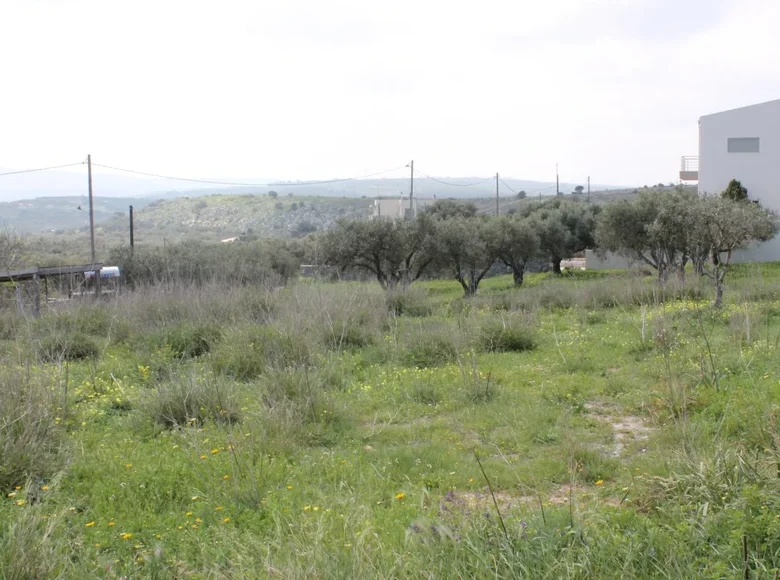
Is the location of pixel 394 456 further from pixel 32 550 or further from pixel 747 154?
pixel 747 154

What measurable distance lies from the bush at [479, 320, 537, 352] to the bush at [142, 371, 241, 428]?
4862 mm

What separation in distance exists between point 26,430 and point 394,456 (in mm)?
2743

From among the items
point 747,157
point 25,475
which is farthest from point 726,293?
point 747,157

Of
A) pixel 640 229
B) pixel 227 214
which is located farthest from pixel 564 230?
pixel 227 214

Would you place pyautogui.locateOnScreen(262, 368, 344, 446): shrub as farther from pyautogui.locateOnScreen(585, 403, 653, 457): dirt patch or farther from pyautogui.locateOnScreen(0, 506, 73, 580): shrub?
pyautogui.locateOnScreen(585, 403, 653, 457): dirt patch

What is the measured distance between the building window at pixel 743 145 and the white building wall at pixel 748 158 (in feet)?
0.46

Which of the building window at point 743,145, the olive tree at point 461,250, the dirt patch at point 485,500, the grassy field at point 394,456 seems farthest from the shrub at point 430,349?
the building window at point 743,145

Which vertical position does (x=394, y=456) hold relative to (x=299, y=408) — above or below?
below

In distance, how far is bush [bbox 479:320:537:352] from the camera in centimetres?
1095

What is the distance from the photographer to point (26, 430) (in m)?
5.33

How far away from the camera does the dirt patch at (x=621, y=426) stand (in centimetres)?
614

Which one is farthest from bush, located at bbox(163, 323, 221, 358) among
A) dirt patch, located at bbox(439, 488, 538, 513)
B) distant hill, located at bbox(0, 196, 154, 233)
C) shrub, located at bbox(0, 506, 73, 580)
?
distant hill, located at bbox(0, 196, 154, 233)

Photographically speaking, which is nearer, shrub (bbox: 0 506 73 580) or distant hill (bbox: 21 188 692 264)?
shrub (bbox: 0 506 73 580)

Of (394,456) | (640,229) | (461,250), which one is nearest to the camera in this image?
(394,456)
